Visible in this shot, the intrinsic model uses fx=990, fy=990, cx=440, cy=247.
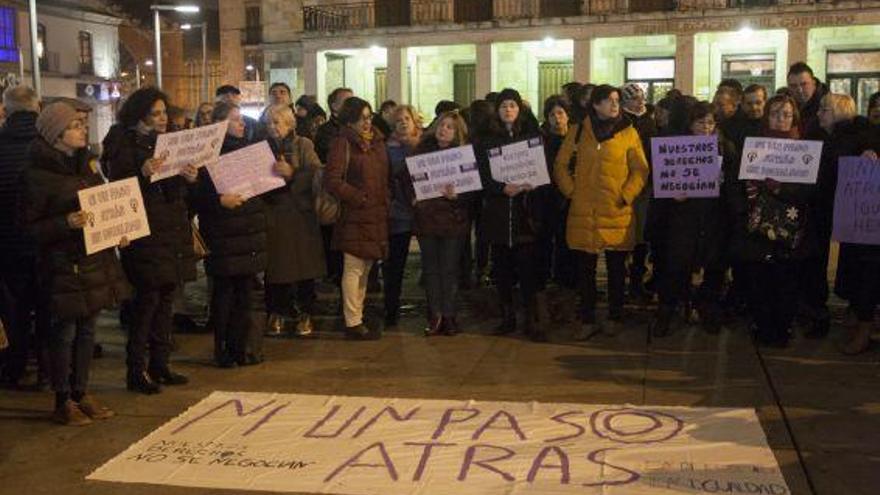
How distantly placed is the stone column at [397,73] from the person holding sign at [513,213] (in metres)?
24.6

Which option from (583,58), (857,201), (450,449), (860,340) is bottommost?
(450,449)

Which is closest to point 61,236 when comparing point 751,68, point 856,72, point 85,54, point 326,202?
point 326,202

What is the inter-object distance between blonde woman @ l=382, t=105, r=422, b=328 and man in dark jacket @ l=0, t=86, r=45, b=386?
296 cm

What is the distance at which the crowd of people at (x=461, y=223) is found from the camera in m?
6.86

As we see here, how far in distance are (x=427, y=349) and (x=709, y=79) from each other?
2403 cm

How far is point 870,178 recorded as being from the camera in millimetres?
7445

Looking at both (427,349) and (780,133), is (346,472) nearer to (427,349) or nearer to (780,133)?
(427,349)

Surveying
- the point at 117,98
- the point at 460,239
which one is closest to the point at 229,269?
the point at 460,239

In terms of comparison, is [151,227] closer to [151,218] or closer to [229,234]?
[151,218]

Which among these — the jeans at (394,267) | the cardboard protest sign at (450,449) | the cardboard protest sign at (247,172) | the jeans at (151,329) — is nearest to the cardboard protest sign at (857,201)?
the cardboard protest sign at (450,449)

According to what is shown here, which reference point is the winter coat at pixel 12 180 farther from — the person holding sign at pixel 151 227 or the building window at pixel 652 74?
the building window at pixel 652 74

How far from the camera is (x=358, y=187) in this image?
806 centimetres

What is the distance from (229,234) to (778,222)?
4186 millimetres

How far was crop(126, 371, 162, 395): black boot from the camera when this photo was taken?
6.74 metres
